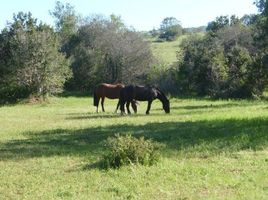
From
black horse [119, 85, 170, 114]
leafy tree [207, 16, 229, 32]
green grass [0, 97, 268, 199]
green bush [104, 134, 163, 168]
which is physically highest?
leafy tree [207, 16, 229, 32]

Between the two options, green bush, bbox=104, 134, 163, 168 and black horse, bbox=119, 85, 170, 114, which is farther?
black horse, bbox=119, 85, 170, 114

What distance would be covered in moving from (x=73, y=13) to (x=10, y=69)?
3815 cm

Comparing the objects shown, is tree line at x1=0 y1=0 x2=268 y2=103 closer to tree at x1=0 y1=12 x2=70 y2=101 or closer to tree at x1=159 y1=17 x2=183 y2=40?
tree at x1=0 y1=12 x2=70 y2=101

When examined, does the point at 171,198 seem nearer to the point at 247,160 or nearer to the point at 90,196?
the point at 90,196

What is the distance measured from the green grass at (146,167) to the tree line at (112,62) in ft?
53.8

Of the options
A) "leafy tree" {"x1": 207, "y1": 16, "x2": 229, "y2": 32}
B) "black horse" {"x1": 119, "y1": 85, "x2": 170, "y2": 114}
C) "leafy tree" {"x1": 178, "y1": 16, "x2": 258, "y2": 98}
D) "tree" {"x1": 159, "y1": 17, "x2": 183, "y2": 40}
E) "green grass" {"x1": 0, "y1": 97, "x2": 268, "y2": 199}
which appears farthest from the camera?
"tree" {"x1": 159, "y1": 17, "x2": 183, "y2": 40}

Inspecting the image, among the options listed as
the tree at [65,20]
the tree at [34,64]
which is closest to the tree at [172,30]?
the tree at [65,20]

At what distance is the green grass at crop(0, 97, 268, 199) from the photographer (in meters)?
8.88

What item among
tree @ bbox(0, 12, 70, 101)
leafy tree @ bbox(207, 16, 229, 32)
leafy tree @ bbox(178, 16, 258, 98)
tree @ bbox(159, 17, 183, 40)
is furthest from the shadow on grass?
tree @ bbox(159, 17, 183, 40)

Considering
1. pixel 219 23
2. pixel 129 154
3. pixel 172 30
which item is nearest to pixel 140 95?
pixel 129 154

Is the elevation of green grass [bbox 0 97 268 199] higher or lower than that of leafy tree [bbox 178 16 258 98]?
lower

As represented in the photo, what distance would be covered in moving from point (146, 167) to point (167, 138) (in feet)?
16.7

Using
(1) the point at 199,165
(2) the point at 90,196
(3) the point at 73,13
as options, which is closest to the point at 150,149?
(1) the point at 199,165

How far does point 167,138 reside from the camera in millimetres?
15836
